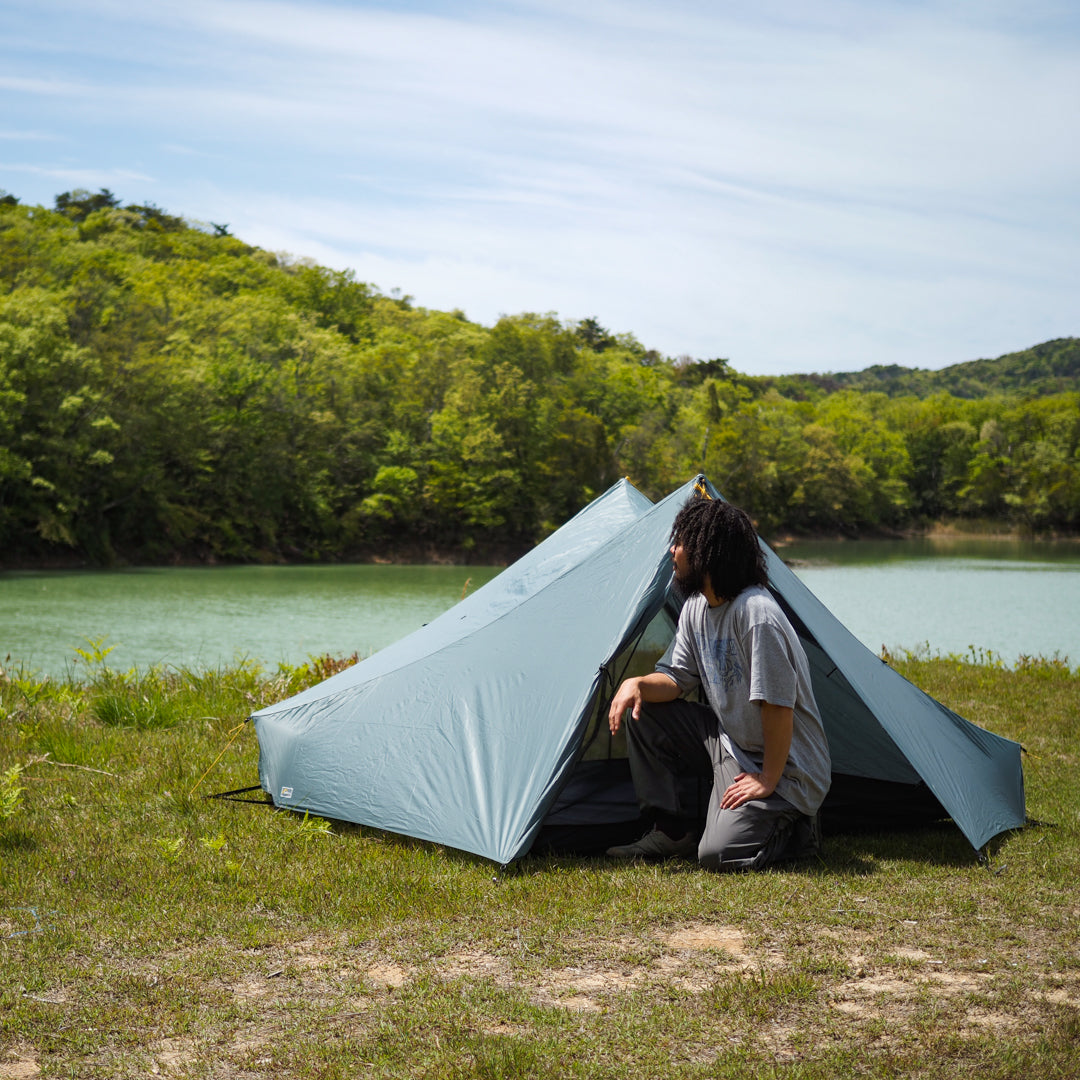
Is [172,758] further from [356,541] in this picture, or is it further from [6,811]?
[356,541]

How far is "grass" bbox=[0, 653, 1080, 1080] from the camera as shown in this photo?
2551 mm

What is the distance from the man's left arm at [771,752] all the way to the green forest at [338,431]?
110 ft

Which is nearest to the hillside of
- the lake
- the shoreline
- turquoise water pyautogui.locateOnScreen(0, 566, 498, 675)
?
the shoreline

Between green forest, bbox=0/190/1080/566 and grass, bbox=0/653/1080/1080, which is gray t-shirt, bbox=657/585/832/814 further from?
green forest, bbox=0/190/1080/566

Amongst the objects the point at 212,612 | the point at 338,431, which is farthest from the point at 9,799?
the point at 338,431

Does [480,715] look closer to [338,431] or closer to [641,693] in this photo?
[641,693]

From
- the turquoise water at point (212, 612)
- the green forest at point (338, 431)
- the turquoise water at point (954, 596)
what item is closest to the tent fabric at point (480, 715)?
the turquoise water at point (954, 596)

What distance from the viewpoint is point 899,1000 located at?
285 centimetres

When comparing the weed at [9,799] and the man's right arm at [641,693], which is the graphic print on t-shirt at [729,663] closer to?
the man's right arm at [641,693]

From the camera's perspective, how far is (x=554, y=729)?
14.2 ft

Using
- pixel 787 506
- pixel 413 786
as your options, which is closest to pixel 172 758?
pixel 413 786

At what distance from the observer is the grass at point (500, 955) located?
255 cm

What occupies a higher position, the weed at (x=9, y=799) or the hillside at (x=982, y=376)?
the hillside at (x=982, y=376)

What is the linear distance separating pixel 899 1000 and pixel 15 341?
115 ft
